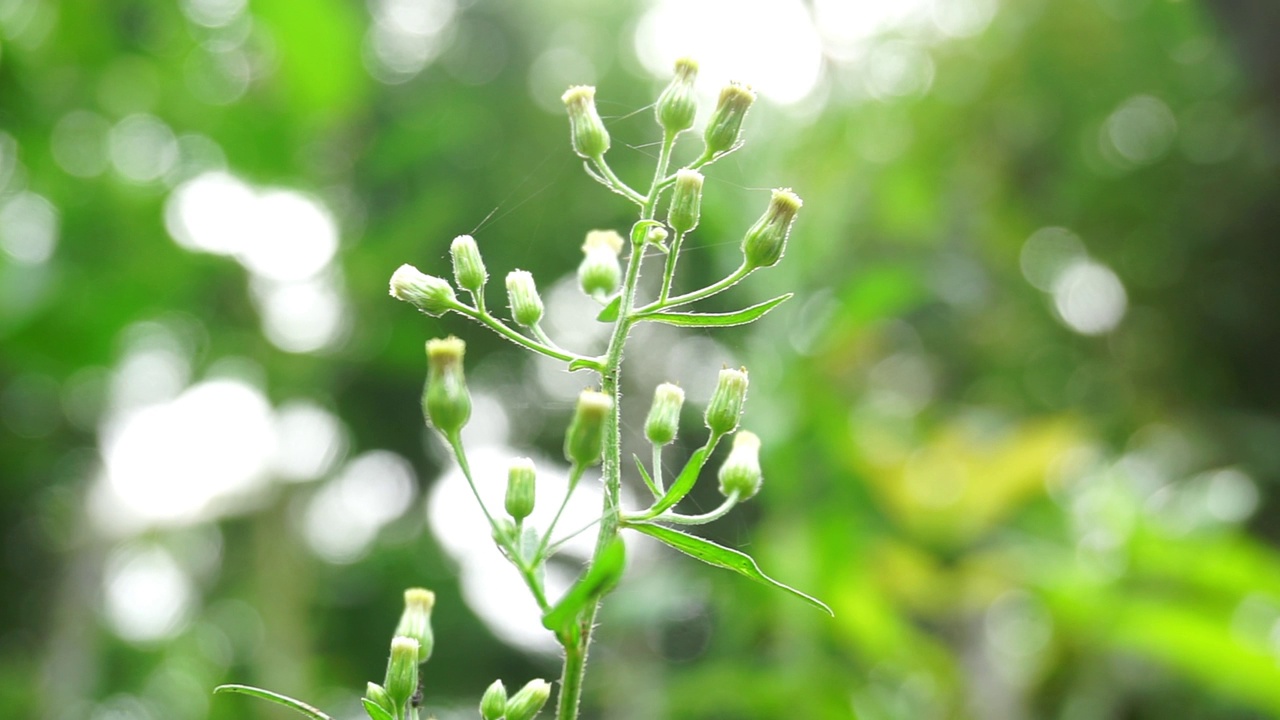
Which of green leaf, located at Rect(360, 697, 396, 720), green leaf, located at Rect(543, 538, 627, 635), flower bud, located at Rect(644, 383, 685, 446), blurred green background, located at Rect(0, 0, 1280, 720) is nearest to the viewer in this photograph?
green leaf, located at Rect(543, 538, 627, 635)

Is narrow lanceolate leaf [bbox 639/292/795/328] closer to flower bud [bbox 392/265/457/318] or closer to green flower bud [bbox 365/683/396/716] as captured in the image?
flower bud [bbox 392/265/457/318]

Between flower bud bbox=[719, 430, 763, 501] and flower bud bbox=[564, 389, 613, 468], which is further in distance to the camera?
flower bud bbox=[719, 430, 763, 501]

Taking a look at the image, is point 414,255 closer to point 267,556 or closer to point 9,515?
point 267,556

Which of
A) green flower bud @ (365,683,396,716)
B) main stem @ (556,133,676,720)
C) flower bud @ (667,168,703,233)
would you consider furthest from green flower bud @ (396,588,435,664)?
flower bud @ (667,168,703,233)

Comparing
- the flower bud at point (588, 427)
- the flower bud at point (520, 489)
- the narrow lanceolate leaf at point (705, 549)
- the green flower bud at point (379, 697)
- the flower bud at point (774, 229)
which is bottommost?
the green flower bud at point (379, 697)

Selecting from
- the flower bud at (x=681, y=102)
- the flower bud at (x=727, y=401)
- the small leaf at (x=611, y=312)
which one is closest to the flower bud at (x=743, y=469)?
the flower bud at (x=727, y=401)

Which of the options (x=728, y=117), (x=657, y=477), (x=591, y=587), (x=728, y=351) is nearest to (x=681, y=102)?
(x=728, y=117)

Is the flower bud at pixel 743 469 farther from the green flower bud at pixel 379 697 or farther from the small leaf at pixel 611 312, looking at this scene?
the green flower bud at pixel 379 697
